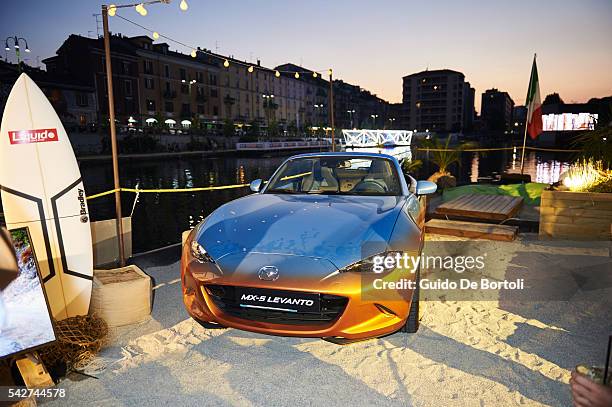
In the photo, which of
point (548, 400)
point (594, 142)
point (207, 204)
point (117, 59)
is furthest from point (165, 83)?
point (548, 400)

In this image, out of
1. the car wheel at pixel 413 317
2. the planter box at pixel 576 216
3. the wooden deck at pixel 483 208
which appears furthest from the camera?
the wooden deck at pixel 483 208

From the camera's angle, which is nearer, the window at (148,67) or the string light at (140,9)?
the string light at (140,9)

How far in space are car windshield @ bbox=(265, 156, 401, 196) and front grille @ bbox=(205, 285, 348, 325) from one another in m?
1.72

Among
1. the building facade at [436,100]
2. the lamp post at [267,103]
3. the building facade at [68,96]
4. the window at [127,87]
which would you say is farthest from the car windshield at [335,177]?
the building facade at [436,100]

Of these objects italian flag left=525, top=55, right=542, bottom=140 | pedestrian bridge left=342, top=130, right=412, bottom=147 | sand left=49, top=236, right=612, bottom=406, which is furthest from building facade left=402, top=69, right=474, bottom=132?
sand left=49, top=236, right=612, bottom=406

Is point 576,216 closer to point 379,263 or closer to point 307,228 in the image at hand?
point 379,263

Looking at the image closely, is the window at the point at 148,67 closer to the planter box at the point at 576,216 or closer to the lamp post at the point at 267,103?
the lamp post at the point at 267,103

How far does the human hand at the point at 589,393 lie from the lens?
53.1 inches

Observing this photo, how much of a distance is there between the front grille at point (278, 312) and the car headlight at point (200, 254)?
8.2 inches

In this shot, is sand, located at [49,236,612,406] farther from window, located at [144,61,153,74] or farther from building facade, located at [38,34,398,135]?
window, located at [144,61,153,74]

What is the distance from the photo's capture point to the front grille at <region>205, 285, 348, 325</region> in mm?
2777

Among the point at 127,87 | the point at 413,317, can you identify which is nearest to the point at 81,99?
the point at 127,87

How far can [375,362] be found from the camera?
10.1 ft

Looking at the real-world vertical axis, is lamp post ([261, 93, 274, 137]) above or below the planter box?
above
